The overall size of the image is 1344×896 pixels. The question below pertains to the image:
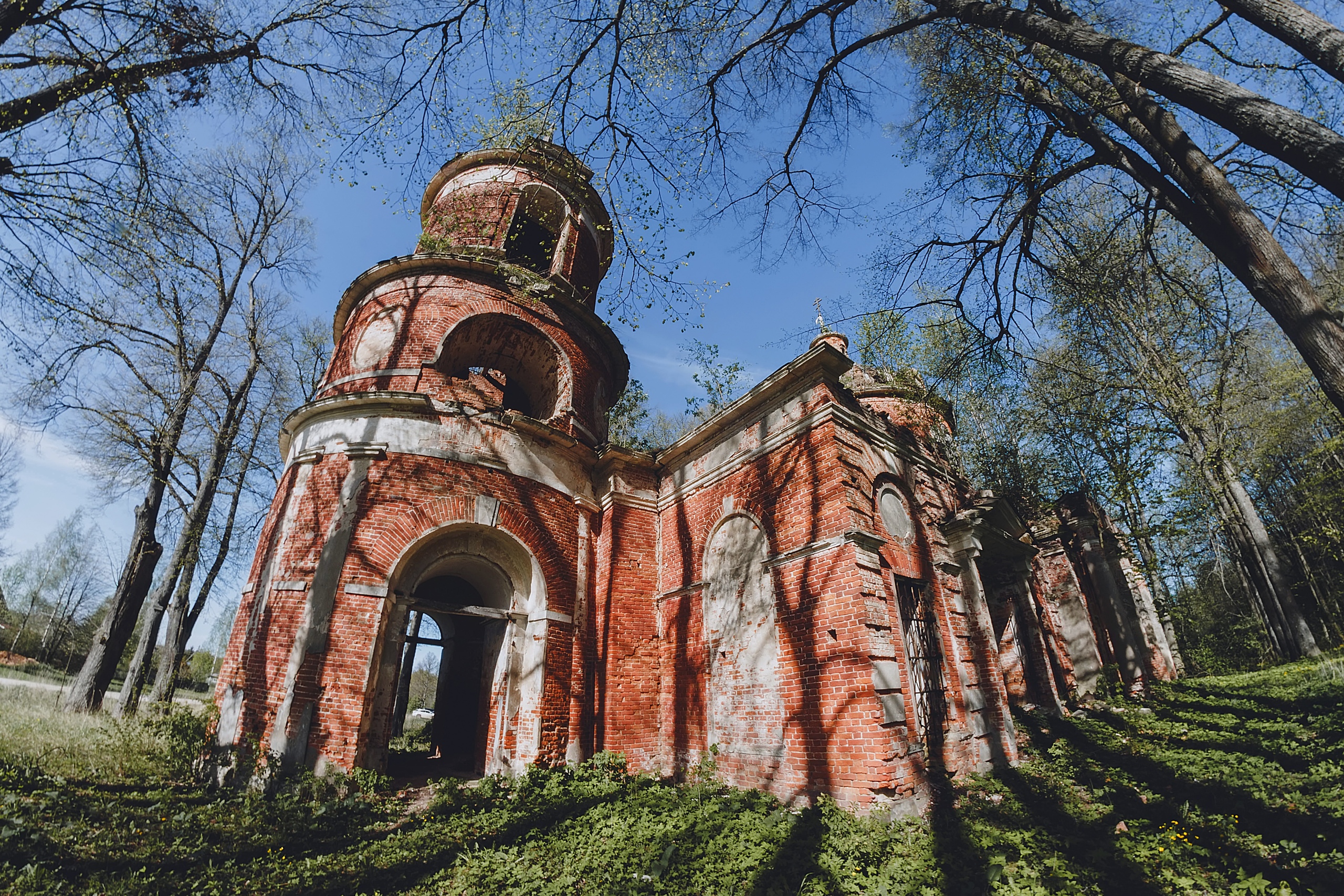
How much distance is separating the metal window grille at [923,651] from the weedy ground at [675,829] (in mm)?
894

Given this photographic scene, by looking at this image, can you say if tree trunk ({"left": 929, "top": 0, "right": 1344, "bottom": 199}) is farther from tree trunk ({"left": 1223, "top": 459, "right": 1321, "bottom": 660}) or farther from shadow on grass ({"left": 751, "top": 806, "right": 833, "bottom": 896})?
tree trunk ({"left": 1223, "top": 459, "right": 1321, "bottom": 660})

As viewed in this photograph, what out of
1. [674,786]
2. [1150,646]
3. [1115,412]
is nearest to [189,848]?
[674,786]

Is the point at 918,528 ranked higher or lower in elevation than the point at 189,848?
higher

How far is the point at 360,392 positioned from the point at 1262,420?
24587 mm

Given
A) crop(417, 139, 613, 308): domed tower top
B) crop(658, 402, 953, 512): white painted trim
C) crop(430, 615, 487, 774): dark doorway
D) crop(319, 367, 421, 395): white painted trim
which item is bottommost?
crop(430, 615, 487, 774): dark doorway

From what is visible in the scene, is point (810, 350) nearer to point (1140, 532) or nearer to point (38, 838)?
point (38, 838)

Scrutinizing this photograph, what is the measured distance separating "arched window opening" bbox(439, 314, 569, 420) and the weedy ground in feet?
20.0

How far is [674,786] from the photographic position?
7.59 meters

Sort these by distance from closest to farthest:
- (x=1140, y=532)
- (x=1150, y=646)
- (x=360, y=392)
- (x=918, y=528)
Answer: (x=360, y=392), (x=918, y=528), (x=1140, y=532), (x=1150, y=646)

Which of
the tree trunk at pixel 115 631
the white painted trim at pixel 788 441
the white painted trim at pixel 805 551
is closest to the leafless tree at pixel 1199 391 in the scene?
the white painted trim at pixel 788 441

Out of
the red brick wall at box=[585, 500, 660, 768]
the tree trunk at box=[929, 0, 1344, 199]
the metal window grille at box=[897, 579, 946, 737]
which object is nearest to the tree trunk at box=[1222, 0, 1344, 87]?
the tree trunk at box=[929, 0, 1344, 199]

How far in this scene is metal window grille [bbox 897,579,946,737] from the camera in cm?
738

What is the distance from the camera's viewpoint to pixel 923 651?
7691 mm

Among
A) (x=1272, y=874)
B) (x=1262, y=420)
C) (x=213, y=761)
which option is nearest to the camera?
(x=1272, y=874)
